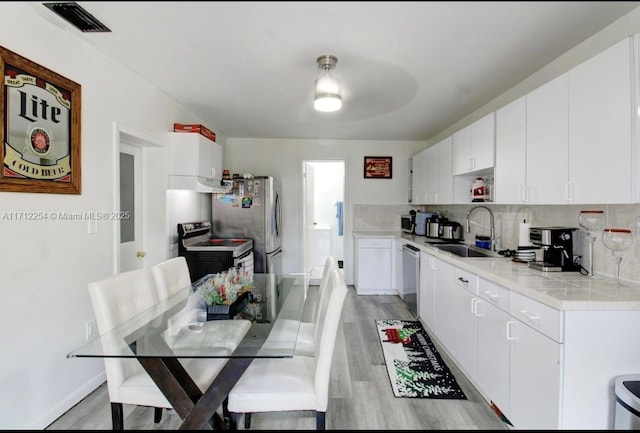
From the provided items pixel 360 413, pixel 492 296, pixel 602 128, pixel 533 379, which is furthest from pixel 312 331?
pixel 602 128

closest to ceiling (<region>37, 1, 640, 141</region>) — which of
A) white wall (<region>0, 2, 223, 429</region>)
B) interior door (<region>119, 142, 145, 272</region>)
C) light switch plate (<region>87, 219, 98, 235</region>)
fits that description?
white wall (<region>0, 2, 223, 429</region>)

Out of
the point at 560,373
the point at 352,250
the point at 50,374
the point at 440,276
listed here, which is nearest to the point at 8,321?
the point at 50,374

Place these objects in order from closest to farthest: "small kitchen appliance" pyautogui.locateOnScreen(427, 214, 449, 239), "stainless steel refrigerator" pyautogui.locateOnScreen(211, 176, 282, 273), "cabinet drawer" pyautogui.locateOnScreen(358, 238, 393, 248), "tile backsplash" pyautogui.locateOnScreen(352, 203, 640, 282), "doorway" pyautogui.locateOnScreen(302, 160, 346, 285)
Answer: "tile backsplash" pyautogui.locateOnScreen(352, 203, 640, 282), "small kitchen appliance" pyautogui.locateOnScreen(427, 214, 449, 239), "stainless steel refrigerator" pyautogui.locateOnScreen(211, 176, 282, 273), "cabinet drawer" pyautogui.locateOnScreen(358, 238, 393, 248), "doorway" pyautogui.locateOnScreen(302, 160, 346, 285)

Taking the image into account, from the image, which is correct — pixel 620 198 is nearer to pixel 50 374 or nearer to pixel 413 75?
pixel 413 75

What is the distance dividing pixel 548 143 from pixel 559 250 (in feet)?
2.18

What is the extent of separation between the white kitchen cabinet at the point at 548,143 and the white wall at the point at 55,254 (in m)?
2.87

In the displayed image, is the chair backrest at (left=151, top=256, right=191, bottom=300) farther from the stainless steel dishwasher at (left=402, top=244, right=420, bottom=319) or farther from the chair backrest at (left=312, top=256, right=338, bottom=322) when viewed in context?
the stainless steel dishwasher at (left=402, top=244, right=420, bottom=319)

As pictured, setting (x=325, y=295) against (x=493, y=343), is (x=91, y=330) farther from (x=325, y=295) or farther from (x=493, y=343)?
(x=493, y=343)

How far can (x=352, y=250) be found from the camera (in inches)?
207

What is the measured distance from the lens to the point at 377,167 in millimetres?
5254

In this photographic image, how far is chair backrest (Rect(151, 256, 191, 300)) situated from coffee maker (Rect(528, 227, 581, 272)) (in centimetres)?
242

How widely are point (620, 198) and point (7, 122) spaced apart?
300cm

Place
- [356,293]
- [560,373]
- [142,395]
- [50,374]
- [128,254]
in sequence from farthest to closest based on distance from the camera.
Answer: [356,293]
[128,254]
[50,374]
[142,395]
[560,373]

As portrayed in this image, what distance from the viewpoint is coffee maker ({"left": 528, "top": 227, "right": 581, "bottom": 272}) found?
6.69ft
